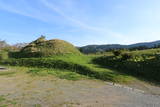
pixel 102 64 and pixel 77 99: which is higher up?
pixel 102 64

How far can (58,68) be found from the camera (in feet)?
44.7

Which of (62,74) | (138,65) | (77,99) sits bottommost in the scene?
(77,99)

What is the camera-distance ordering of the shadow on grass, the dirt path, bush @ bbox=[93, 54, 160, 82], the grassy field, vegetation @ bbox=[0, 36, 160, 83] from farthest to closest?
vegetation @ bbox=[0, 36, 160, 83]
bush @ bbox=[93, 54, 160, 82]
the grassy field
the shadow on grass
the dirt path

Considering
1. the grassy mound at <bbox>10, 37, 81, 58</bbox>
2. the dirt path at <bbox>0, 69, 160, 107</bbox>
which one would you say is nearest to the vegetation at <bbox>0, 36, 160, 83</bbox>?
the grassy mound at <bbox>10, 37, 81, 58</bbox>

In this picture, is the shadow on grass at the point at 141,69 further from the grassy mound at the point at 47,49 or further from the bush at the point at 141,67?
the grassy mound at the point at 47,49

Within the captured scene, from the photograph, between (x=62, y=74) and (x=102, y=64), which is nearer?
(x=62, y=74)

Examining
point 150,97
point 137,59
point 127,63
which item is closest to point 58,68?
point 127,63

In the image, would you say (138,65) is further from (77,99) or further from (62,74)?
(77,99)

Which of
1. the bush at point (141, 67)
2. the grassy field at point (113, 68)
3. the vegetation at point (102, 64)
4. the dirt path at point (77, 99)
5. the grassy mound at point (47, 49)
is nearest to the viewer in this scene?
the dirt path at point (77, 99)

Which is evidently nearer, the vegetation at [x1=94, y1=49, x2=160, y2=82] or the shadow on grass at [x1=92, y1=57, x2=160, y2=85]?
the shadow on grass at [x1=92, y1=57, x2=160, y2=85]

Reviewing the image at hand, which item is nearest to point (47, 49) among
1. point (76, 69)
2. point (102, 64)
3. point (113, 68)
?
point (76, 69)

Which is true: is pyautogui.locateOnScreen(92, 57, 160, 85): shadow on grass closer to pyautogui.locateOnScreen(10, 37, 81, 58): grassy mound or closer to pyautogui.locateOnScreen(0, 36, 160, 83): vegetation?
pyautogui.locateOnScreen(0, 36, 160, 83): vegetation

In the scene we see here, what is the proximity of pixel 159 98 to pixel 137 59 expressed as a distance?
20.9 ft

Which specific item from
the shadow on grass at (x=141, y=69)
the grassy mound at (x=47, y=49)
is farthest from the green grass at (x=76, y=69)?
the grassy mound at (x=47, y=49)
